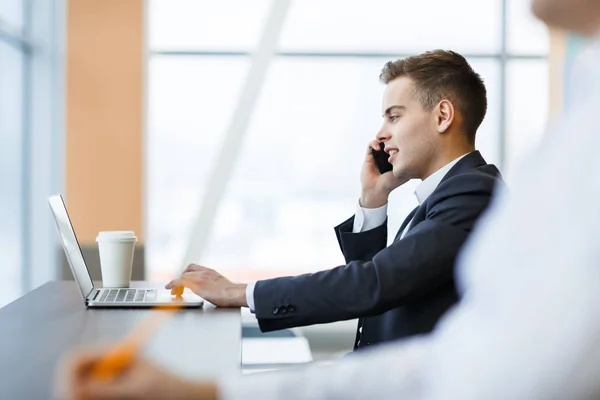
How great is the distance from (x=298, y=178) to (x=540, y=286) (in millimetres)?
4904

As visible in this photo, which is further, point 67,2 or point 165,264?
point 165,264

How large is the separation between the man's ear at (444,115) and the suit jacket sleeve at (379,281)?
36 cm

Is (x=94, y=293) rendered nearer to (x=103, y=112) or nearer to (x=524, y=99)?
(x=103, y=112)

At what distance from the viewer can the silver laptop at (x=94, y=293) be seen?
187 centimetres

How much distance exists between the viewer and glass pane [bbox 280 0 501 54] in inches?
204

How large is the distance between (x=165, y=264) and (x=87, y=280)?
337cm

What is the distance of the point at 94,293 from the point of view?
2.04 meters

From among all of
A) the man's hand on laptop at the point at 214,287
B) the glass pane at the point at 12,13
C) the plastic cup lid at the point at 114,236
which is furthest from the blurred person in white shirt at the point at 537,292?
the glass pane at the point at 12,13

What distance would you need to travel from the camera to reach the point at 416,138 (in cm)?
205

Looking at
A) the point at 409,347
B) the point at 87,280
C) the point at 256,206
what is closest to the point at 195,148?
the point at 256,206

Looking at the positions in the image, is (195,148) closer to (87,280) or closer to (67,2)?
(67,2)

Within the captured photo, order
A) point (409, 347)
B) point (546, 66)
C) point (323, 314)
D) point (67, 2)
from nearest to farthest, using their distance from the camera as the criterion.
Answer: point (409, 347), point (323, 314), point (67, 2), point (546, 66)

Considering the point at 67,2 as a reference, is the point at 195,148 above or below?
below

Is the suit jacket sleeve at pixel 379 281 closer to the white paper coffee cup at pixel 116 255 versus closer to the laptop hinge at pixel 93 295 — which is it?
the laptop hinge at pixel 93 295
